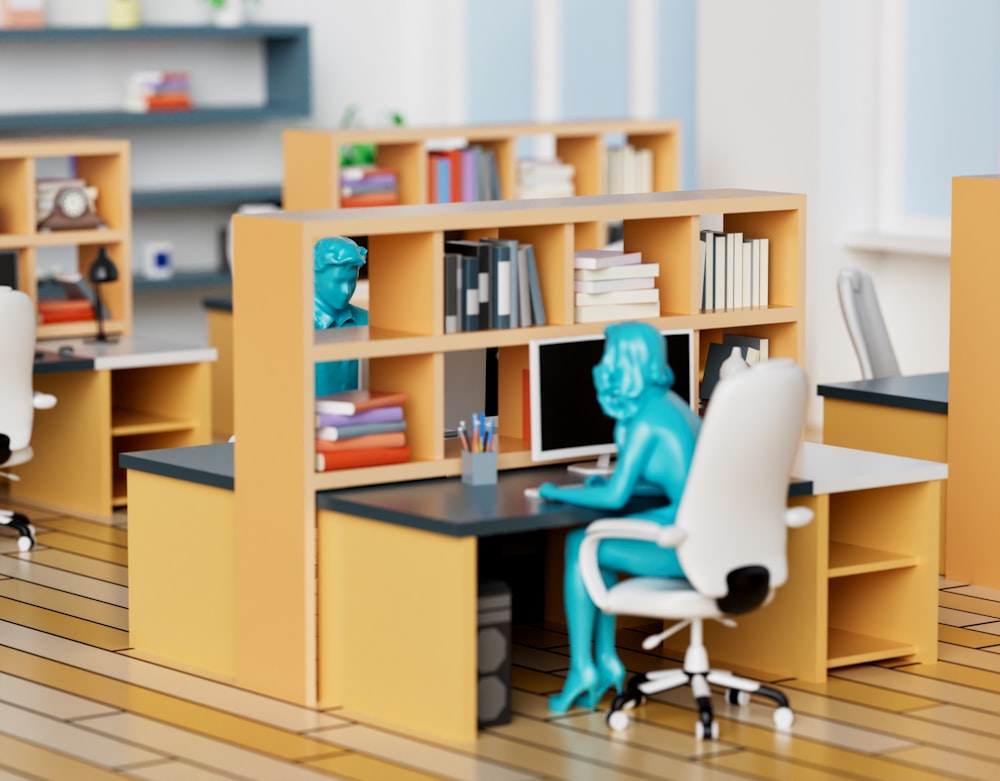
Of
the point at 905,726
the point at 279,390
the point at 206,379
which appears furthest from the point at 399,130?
the point at 905,726

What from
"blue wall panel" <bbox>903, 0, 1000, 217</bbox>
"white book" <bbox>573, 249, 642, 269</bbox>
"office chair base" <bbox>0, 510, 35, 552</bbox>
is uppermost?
"blue wall panel" <bbox>903, 0, 1000, 217</bbox>

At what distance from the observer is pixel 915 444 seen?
21.1 ft

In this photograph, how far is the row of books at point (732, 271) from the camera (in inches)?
217

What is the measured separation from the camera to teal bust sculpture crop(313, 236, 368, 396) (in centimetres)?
555

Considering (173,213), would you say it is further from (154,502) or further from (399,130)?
(154,502)

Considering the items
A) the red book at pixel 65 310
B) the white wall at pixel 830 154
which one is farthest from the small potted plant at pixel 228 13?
the red book at pixel 65 310

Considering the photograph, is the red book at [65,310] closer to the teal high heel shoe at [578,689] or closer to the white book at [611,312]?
the white book at [611,312]

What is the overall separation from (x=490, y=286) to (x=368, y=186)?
14.4ft

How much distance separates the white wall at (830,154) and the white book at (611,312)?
386 cm

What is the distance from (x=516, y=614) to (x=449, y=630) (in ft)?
4.01

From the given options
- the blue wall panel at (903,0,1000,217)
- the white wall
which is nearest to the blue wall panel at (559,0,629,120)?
the white wall

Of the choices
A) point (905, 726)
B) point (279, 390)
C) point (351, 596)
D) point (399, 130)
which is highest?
point (399, 130)

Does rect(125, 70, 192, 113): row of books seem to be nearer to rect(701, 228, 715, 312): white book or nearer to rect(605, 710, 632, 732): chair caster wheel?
rect(701, 228, 715, 312): white book

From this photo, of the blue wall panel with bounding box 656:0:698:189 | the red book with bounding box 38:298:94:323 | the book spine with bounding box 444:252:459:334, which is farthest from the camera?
the blue wall panel with bounding box 656:0:698:189
